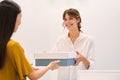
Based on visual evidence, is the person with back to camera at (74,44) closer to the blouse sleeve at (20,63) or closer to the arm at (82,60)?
the arm at (82,60)

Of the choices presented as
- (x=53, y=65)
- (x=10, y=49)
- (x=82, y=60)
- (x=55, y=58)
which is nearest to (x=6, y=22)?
(x=10, y=49)

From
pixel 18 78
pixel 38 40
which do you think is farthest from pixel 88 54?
pixel 18 78

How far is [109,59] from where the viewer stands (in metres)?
2.45

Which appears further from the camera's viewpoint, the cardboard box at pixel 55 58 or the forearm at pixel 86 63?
the forearm at pixel 86 63

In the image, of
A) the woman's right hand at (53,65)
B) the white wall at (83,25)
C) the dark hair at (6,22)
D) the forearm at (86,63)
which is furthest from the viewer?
the white wall at (83,25)

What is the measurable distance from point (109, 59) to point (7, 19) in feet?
5.02

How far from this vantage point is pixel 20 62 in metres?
1.16

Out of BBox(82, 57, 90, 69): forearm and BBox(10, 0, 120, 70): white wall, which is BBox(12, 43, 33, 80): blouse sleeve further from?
BBox(10, 0, 120, 70): white wall

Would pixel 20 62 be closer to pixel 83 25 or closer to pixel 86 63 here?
pixel 86 63

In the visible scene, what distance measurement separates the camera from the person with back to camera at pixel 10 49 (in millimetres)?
1146

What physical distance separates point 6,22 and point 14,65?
0.69 ft

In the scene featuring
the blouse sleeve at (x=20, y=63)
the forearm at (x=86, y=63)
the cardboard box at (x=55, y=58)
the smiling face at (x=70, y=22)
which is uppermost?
the smiling face at (x=70, y=22)

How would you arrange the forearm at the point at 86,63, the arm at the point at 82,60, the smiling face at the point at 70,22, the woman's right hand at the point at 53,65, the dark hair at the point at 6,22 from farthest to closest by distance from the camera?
1. the smiling face at the point at 70,22
2. the forearm at the point at 86,63
3. the arm at the point at 82,60
4. the woman's right hand at the point at 53,65
5. the dark hair at the point at 6,22

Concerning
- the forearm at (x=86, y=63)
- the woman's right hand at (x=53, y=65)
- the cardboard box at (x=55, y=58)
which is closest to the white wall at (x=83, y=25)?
the forearm at (x=86, y=63)
